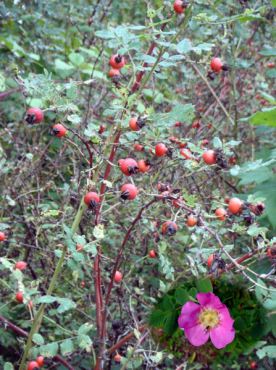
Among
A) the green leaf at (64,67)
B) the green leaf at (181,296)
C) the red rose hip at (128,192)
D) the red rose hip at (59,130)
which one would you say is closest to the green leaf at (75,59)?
the green leaf at (64,67)

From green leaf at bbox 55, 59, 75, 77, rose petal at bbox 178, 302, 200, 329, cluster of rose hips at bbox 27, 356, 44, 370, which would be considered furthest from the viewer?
green leaf at bbox 55, 59, 75, 77

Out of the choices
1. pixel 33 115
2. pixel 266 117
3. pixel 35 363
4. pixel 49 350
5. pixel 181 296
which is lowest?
pixel 35 363

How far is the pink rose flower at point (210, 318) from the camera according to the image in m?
1.41

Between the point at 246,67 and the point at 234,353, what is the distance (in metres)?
1.85

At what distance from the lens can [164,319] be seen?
1.49 metres

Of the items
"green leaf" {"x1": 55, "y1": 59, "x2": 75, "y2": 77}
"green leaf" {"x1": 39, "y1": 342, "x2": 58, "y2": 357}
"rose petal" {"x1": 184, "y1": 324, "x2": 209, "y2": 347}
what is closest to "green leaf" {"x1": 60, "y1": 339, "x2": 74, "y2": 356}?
"green leaf" {"x1": 39, "y1": 342, "x2": 58, "y2": 357}

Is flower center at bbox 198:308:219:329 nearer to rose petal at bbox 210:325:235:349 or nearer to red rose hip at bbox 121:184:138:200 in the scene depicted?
rose petal at bbox 210:325:235:349

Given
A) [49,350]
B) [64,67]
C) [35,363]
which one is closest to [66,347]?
[49,350]

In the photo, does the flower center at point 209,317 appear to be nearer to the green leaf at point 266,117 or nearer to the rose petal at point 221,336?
the rose petal at point 221,336

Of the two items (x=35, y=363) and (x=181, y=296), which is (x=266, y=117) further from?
(x=35, y=363)

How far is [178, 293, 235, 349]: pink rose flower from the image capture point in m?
1.41

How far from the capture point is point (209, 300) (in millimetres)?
1412

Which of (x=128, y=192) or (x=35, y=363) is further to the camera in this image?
(x=35, y=363)

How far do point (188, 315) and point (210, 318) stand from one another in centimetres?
5
